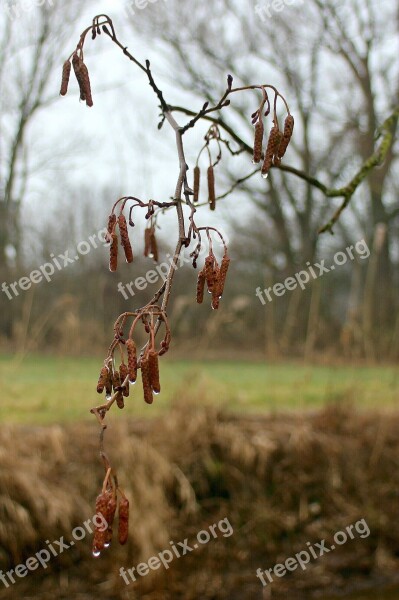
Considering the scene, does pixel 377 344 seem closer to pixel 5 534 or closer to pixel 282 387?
pixel 282 387

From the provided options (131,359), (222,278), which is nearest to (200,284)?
(222,278)

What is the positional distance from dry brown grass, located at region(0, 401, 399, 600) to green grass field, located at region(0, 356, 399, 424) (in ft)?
0.81

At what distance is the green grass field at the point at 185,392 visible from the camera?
6.84 metres

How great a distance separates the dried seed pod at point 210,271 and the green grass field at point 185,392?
5.52 m

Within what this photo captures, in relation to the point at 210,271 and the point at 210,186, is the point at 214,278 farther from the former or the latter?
the point at 210,186

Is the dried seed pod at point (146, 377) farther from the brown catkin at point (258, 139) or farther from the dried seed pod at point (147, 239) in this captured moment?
the dried seed pod at point (147, 239)

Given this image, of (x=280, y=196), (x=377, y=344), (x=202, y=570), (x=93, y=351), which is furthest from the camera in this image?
(x=280, y=196)

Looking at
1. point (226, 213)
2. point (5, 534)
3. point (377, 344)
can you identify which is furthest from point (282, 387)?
point (226, 213)

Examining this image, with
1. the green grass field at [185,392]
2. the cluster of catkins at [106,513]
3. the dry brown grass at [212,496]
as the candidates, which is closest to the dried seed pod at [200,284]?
the cluster of catkins at [106,513]

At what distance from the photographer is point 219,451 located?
6535mm

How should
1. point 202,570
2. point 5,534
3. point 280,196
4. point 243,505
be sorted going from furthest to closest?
point 280,196 < point 243,505 < point 202,570 < point 5,534

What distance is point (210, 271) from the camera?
1.06 m

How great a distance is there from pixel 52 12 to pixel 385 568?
15.2 meters

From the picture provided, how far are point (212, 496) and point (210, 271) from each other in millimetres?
5586
